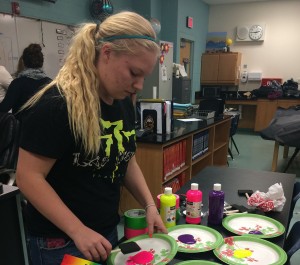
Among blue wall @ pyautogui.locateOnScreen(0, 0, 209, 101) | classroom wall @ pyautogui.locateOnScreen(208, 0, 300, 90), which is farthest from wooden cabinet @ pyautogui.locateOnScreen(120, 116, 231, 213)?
classroom wall @ pyautogui.locateOnScreen(208, 0, 300, 90)

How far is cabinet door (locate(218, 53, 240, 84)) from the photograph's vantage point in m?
6.85

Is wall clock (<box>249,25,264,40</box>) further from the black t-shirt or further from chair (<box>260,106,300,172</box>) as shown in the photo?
the black t-shirt

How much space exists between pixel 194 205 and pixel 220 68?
20.9 feet

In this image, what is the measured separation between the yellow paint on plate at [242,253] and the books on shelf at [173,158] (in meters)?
1.53

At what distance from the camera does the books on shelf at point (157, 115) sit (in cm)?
257

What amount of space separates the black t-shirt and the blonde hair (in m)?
0.03

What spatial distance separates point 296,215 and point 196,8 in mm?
5268

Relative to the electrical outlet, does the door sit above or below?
above

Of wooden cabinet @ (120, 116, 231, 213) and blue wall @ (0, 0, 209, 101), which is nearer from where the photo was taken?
wooden cabinet @ (120, 116, 231, 213)

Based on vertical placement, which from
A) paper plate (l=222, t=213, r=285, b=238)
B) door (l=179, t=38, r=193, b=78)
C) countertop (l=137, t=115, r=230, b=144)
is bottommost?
paper plate (l=222, t=213, r=285, b=238)

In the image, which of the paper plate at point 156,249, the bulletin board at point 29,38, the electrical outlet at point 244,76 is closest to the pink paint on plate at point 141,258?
the paper plate at point 156,249

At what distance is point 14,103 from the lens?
8.93 ft

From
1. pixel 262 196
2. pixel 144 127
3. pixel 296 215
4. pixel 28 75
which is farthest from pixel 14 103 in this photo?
pixel 296 215

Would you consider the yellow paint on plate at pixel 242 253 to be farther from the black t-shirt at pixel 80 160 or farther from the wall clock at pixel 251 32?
the wall clock at pixel 251 32
